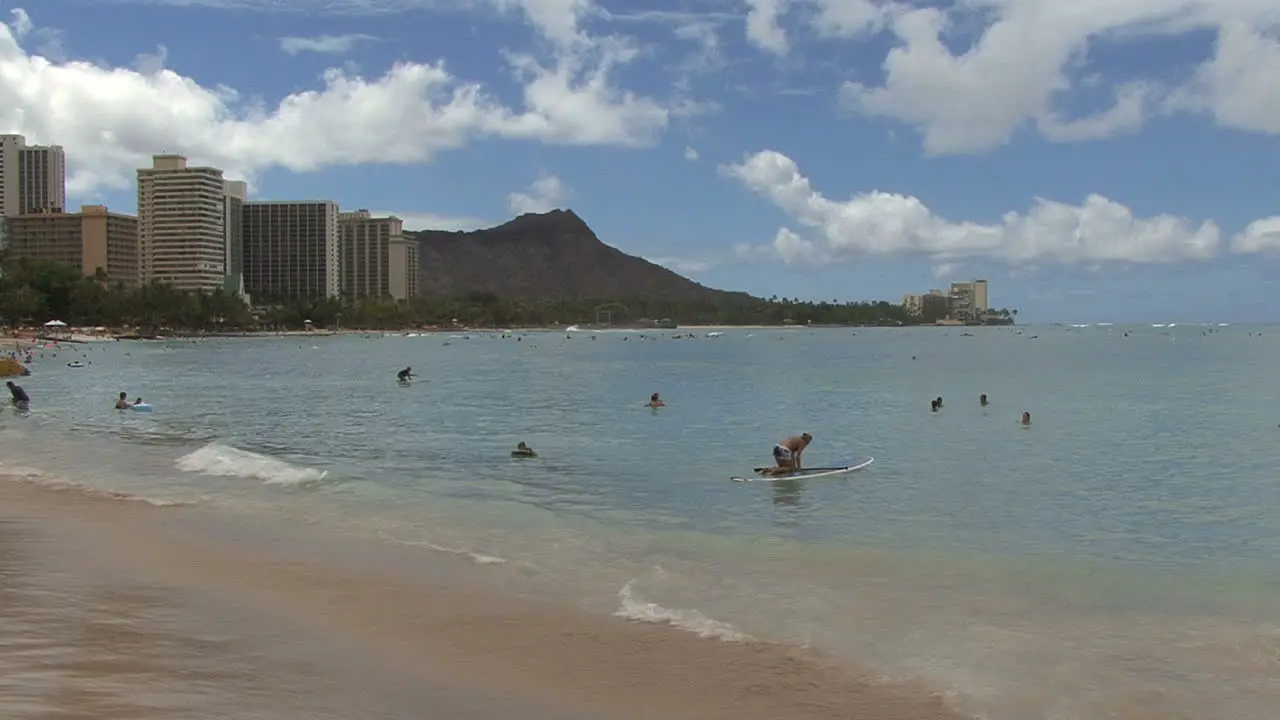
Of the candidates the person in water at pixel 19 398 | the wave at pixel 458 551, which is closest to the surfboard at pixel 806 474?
the wave at pixel 458 551

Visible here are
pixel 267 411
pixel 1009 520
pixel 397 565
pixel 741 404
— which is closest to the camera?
pixel 397 565

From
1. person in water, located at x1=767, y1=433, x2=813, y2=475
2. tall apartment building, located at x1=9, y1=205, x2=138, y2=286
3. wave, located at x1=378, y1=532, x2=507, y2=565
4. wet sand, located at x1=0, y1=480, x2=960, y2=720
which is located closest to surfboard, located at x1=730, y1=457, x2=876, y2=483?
person in water, located at x1=767, y1=433, x2=813, y2=475

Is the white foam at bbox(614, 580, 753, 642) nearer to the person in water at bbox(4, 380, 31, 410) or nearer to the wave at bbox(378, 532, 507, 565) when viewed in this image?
the wave at bbox(378, 532, 507, 565)

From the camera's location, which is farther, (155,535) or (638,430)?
(638,430)

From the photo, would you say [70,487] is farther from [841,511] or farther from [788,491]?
[841,511]

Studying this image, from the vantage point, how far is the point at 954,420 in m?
37.8

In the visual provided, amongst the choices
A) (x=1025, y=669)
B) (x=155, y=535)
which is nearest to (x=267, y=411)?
(x=155, y=535)

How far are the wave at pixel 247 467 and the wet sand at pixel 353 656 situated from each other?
807 cm

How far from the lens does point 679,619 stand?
34.4 ft

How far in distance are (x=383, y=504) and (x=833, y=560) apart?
26.8 feet

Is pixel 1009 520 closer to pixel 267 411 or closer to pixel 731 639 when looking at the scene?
pixel 731 639

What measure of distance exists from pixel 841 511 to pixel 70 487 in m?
14.0

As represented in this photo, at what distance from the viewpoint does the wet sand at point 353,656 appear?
25.8 feet

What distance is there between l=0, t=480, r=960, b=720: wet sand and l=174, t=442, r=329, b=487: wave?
8.07 metres
